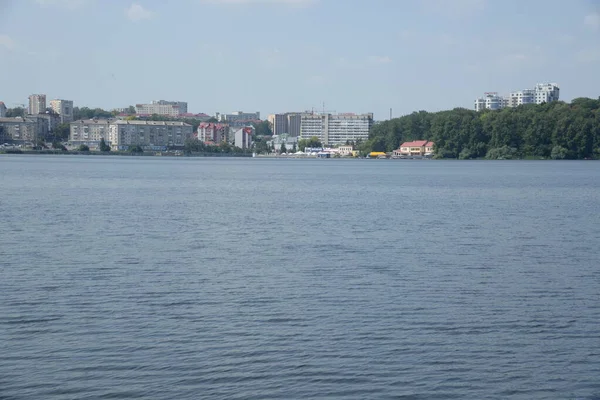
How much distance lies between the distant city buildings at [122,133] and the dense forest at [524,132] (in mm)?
64397

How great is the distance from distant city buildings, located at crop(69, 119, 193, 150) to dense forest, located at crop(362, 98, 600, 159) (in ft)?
211

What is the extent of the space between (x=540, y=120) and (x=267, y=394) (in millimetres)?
89913

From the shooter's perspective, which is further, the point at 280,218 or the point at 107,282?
the point at 280,218

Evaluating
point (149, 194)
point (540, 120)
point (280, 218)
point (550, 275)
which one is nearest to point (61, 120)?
point (540, 120)

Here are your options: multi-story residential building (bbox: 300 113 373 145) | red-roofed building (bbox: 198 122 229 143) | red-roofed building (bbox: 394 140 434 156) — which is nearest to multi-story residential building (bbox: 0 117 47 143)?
red-roofed building (bbox: 198 122 229 143)

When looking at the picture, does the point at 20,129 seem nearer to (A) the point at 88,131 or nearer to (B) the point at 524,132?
(A) the point at 88,131

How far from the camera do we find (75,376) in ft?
28.0

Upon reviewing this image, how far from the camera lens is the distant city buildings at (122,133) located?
15225 cm

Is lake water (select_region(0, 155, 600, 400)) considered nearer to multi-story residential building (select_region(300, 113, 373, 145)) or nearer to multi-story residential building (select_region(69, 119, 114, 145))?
multi-story residential building (select_region(69, 119, 114, 145))

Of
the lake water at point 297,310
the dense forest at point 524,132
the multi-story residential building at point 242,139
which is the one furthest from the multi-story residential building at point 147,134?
the lake water at point 297,310

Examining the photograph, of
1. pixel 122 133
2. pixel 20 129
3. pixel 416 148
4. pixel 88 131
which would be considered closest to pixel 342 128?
pixel 122 133

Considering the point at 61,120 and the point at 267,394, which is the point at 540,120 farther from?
the point at 61,120

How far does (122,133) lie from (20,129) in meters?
17.3

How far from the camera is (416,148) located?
122m
